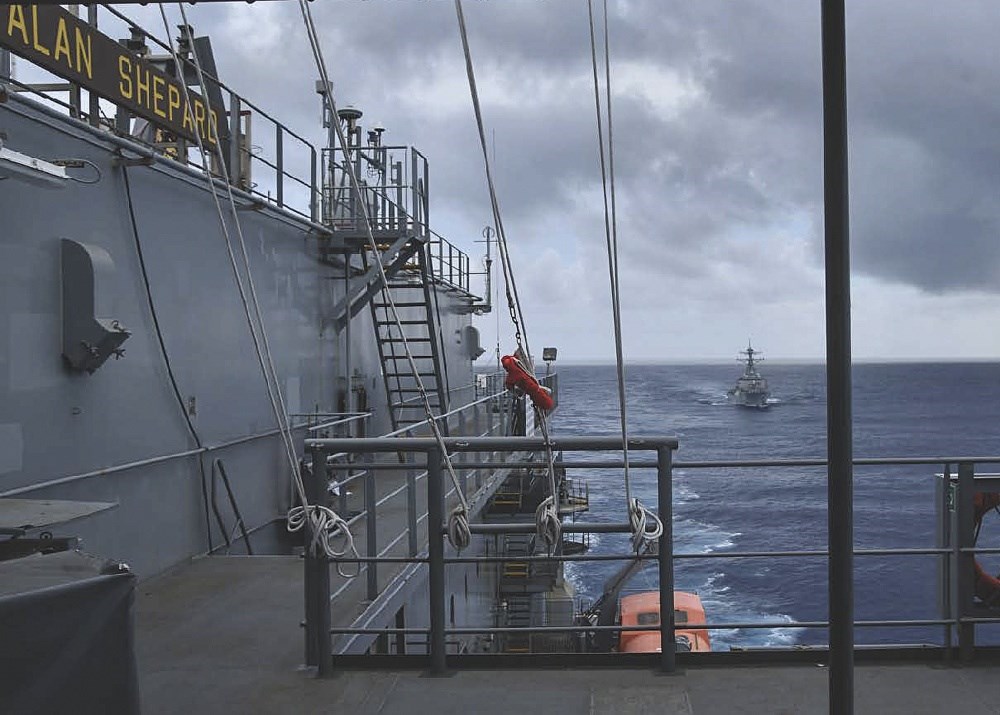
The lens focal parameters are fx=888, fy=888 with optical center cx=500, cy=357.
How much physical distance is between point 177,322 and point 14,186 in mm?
2368

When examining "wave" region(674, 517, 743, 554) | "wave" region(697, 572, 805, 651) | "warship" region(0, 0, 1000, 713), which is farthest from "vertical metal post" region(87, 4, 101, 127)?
"wave" region(674, 517, 743, 554)

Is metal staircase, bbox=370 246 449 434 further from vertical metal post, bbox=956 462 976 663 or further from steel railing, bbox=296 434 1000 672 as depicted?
vertical metal post, bbox=956 462 976 663

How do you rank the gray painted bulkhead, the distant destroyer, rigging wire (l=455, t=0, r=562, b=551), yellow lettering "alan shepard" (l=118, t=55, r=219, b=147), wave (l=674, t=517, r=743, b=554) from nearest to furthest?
rigging wire (l=455, t=0, r=562, b=551), the gray painted bulkhead, yellow lettering "alan shepard" (l=118, t=55, r=219, b=147), wave (l=674, t=517, r=743, b=554), the distant destroyer

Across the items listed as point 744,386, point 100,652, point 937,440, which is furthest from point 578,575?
point 744,386

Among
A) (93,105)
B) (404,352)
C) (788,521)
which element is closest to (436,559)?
(93,105)

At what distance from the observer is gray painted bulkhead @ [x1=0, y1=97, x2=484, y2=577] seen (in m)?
6.29

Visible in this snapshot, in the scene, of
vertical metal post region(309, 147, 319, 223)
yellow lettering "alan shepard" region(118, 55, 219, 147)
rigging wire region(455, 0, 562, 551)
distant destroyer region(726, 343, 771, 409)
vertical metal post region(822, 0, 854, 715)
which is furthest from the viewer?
distant destroyer region(726, 343, 771, 409)

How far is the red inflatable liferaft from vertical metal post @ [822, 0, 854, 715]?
1.50m

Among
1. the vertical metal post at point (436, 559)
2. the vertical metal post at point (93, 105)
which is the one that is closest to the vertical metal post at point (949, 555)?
the vertical metal post at point (436, 559)

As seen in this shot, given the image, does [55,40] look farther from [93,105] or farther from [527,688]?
[527,688]

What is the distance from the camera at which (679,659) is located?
15.1 ft

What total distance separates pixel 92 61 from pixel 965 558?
274 inches

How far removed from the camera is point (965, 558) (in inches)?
179

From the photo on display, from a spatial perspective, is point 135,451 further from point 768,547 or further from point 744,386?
point 744,386
